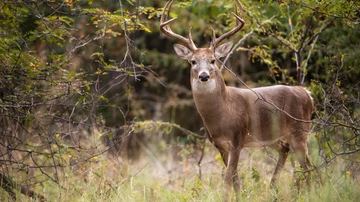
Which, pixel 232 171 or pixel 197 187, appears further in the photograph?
pixel 232 171

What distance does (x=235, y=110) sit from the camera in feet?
22.9

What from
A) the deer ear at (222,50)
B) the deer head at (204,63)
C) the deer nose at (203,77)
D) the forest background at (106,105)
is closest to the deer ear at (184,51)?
the deer head at (204,63)

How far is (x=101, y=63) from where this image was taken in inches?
249

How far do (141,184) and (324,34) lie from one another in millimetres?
3754

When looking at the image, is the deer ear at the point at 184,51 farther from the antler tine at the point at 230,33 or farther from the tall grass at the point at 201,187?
the tall grass at the point at 201,187

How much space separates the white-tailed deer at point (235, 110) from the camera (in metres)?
6.76

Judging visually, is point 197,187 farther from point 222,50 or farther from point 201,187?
point 222,50

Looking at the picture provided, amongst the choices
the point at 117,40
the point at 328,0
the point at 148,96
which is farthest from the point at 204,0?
the point at 148,96

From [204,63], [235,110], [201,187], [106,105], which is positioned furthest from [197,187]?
[204,63]

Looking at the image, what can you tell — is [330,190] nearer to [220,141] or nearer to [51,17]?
[220,141]

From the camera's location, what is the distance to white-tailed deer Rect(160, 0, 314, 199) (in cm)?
676

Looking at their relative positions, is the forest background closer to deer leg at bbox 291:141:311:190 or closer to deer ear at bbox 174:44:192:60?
deer leg at bbox 291:141:311:190

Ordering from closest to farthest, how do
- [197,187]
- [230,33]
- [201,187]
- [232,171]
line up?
[201,187], [197,187], [232,171], [230,33]

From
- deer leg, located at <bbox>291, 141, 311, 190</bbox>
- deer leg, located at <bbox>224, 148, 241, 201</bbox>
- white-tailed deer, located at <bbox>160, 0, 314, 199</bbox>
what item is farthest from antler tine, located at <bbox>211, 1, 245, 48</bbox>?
deer leg, located at <bbox>291, 141, 311, 190</bbox>
